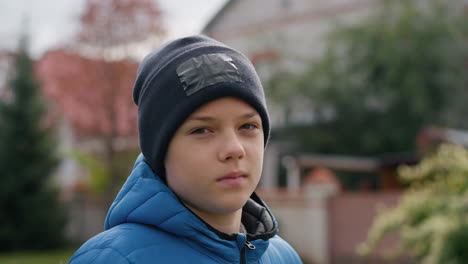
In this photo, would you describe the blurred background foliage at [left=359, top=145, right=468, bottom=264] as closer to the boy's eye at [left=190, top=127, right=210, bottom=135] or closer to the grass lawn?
the boy's eye at [left=190, top=127, right=210, bottom=135]

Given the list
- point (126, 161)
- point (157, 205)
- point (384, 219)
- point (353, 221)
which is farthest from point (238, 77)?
point (126, 161)

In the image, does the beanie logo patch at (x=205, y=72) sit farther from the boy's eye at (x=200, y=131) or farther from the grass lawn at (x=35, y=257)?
the grass lawn at (x=35, y=257)

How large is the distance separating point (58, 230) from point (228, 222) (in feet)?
56.3

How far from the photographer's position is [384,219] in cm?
615

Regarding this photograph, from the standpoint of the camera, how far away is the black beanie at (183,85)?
1.61 meters

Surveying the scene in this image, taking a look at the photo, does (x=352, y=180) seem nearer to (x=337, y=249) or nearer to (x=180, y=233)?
(x=337, y=249)

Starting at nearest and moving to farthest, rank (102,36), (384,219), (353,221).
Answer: (384,219)
(353,221)
(102,36)

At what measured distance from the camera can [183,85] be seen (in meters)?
1.62

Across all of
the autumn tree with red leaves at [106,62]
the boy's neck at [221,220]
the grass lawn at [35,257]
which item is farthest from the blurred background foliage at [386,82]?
the boy's neck at [221,220]

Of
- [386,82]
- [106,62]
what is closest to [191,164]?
[106,62]

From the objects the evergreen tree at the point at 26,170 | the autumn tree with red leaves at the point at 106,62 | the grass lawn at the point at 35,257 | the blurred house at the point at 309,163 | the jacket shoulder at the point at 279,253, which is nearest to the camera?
the jacket shoulder at the point at 279,253

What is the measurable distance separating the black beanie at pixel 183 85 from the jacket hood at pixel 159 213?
61 mm

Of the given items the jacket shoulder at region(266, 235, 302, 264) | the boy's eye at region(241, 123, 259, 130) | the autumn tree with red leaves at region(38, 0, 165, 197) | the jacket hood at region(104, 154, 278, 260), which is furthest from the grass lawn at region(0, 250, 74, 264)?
the boy's eye at region(241, 123, 259, 130)

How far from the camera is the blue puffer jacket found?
1570 millimetres
